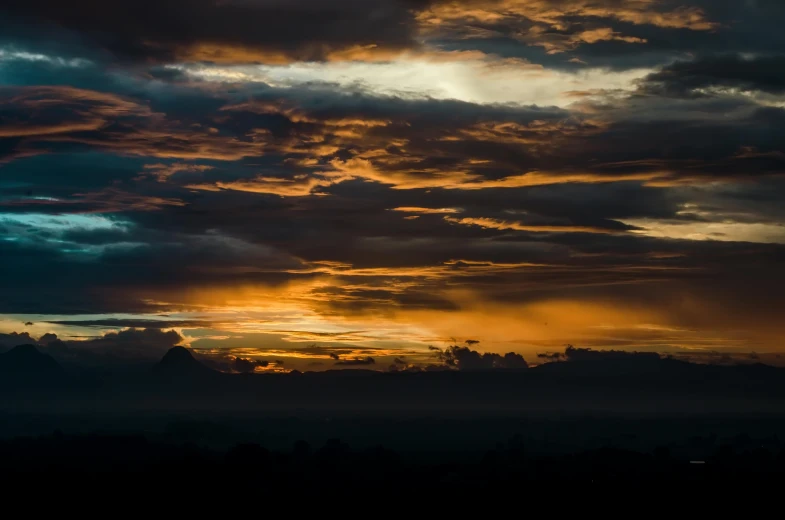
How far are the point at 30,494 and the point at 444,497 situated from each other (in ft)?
269

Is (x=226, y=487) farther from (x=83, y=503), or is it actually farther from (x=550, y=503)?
(x=550, y=503)

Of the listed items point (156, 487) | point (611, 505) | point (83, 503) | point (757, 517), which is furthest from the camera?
point (156, 487)

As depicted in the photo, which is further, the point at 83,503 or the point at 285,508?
the point at 285,508

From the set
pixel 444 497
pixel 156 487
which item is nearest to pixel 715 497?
pixel 444 497

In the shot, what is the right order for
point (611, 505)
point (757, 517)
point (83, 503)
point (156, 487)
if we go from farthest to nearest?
point (156, 487)
point (611, 505)
point (83, 503)
point (757, 517)

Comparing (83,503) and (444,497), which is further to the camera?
(444,497)

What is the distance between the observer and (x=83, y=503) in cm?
16950

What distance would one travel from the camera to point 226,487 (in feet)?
653

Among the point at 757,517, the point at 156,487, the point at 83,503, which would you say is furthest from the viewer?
the point at 156,487

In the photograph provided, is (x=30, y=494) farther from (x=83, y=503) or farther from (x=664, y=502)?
(x=664, y=502)

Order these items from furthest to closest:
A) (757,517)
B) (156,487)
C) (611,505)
A: (156,487)
(611,505)
(757,517)

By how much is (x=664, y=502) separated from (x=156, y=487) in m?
102

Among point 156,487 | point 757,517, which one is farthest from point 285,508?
point 757,517

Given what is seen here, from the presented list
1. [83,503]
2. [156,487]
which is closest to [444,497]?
[156,487]
